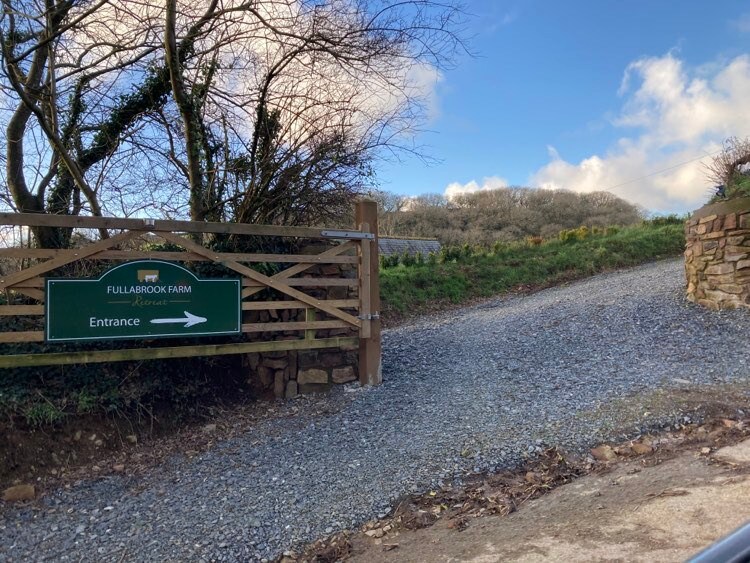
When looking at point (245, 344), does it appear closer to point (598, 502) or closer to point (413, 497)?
point (413, 497)

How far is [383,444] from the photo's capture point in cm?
471

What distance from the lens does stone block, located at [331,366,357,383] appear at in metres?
6.28

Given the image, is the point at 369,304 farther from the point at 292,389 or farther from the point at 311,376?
the point at 292,389

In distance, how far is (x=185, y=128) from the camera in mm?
7105

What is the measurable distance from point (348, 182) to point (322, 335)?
238 centimetres

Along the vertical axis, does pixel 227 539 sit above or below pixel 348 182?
below

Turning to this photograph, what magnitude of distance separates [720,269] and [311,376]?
6549 millimetres

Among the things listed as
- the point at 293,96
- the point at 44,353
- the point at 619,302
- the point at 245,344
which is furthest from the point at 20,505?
the point at 619,302

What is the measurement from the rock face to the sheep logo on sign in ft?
26.3

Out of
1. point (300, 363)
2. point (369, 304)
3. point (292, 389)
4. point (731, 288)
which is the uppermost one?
point (731, 288)

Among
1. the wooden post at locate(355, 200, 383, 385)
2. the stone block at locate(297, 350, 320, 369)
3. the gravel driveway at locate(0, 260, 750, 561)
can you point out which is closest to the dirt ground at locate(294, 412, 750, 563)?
the gravel driveway at locate(0, 260, 750, 561)

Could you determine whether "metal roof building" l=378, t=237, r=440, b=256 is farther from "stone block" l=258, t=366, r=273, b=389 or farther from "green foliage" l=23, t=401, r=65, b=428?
"green foliage" l=23, t=401, r=65, b=428

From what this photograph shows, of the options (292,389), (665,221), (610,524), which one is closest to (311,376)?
(292,389)

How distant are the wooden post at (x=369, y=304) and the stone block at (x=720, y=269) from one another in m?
5.66
